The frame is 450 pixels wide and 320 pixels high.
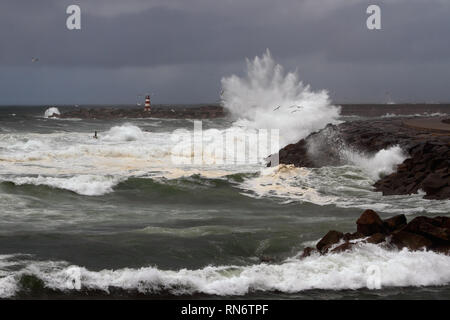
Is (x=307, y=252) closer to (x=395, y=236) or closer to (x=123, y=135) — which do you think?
(x=395, y=236)

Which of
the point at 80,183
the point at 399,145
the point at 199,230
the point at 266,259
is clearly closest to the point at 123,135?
the point at 80,183

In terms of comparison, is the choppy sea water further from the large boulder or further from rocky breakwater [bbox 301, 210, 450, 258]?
the large boulder

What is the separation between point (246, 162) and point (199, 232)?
12794 mm

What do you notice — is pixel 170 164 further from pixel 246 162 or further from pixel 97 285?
pixel 97 285

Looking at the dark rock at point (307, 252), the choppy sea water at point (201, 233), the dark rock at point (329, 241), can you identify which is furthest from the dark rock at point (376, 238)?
the dark rock at point (307, 252)

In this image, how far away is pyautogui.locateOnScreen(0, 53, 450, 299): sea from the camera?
7.61 meters

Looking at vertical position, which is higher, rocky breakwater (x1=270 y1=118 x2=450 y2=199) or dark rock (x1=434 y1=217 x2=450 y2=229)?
rocky breakwater (x1=270 y1=118 x2=450 y2=199)

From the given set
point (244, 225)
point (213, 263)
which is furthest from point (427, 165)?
point (213, 263)

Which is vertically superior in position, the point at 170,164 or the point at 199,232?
the point at 170,164

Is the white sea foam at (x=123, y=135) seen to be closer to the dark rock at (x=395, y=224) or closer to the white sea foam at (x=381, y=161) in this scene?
the white sea foam at (x=381, y=161)

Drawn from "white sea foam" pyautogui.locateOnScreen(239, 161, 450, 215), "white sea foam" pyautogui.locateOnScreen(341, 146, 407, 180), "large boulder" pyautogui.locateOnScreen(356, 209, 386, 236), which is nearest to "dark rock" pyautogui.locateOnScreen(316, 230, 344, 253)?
"large boulder" pyautogui.locateOnScreen(356, 209, 386, 236)

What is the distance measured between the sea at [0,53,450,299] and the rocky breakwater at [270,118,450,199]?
1.57 ft

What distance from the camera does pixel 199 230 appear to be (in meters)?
11.0

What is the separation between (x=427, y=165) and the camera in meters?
16.3
